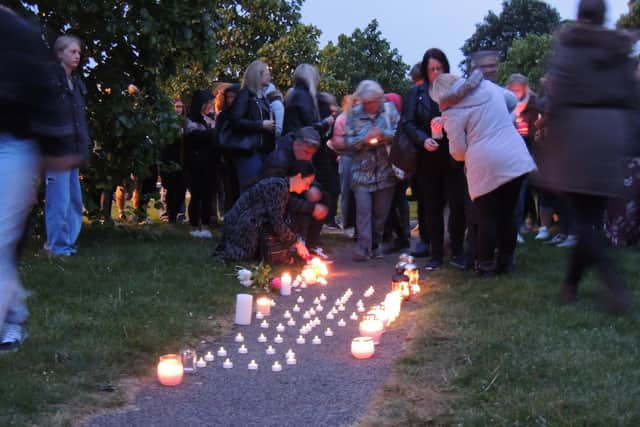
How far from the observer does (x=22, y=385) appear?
4852 mm

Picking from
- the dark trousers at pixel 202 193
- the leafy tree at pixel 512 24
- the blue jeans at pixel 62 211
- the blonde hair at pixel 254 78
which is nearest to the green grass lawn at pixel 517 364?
the blue jeans at pixel 62 211

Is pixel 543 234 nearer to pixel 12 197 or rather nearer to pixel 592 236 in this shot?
pixel 592 236

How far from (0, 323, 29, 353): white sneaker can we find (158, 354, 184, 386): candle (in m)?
1.01

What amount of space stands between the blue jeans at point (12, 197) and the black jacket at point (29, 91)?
0.06 meters

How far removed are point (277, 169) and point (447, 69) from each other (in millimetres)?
2145

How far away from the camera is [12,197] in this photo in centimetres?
396

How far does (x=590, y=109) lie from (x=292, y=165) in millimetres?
5034

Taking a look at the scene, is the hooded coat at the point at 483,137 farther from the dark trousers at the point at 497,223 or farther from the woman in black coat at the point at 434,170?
Result: the woman in black coat at the point at 434,170

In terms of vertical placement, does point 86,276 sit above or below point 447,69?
below

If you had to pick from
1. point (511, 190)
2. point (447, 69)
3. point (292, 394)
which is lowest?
point (292, 394)

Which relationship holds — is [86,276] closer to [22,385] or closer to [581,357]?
[22,385]

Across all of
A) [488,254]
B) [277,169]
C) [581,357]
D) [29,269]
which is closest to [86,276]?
[29,269]

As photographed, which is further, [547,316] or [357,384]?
[547,316]

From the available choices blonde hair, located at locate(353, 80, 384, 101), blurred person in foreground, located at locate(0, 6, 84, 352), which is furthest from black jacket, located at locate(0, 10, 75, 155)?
blonde hair, located at locate(353, 80, 384, 101)
